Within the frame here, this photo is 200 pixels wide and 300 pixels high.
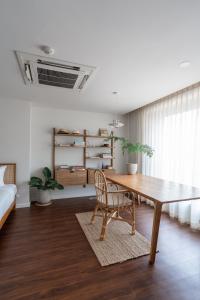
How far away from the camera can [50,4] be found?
1.21m

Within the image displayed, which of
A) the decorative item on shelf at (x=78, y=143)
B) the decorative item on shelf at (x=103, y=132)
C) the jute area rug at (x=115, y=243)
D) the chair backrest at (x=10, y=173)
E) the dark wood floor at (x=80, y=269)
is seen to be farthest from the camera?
the decorative item on shelf at (x=103, y=132)

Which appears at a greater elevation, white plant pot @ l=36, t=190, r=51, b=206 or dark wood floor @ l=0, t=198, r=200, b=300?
white plant pot @ l=36, t=190, r=51, b=206

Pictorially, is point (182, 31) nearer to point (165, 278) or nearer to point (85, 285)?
point (165, 278)

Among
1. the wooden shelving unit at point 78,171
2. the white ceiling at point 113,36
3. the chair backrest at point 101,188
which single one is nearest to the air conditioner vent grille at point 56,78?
the white ceiling at point 113,36

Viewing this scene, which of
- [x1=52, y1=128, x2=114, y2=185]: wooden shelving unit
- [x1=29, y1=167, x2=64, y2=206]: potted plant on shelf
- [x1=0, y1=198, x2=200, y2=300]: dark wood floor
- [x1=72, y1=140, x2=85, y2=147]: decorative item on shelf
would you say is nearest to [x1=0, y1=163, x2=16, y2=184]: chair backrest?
[x1=29, y1=167, x2=64, y2=206]: potted plant on shelf

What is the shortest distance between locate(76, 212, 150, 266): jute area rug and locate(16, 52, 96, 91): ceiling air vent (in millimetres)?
2288

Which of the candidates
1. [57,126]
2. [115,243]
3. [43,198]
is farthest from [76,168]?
[115,243]

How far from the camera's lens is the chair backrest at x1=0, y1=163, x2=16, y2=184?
11.0 feet

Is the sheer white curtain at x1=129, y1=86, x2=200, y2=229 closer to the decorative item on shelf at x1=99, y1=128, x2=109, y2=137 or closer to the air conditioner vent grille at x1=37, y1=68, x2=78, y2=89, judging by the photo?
the decorative item on shelf at x1=99, y1=128, x2=109, y2=137

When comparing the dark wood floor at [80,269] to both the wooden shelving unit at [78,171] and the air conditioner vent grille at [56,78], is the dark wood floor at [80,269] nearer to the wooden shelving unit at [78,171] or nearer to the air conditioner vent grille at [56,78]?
the wooden shelving unit at [78,171]

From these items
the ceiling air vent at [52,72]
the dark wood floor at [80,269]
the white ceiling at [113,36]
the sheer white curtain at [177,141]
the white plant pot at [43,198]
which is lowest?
the dark wood floor at [80,269]

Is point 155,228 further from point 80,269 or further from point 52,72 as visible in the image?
point 52,72

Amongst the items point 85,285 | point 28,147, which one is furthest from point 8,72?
point 85,285

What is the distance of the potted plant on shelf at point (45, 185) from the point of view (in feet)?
11.6
